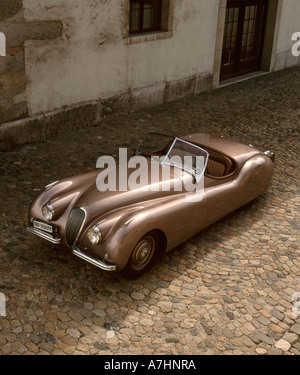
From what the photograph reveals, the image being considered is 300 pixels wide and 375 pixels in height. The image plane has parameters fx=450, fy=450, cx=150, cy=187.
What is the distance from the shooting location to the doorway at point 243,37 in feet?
Result: 41.1

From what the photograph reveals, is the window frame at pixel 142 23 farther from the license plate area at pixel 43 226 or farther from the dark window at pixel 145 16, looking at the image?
the license plate area at pixel 43 226

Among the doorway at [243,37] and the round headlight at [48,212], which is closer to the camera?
the round headlight at [48,212]

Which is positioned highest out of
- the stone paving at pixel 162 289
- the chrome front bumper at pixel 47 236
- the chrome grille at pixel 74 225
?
the chrome grille at pixel 74 225

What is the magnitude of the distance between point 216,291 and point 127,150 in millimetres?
3841

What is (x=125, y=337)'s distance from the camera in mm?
4102

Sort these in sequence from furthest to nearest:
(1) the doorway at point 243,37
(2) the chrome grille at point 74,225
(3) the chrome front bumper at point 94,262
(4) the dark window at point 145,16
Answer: (1) the doorway at point 243,37 < (4) the dark window at point 145,16 < (2) the chrome grille at point 74,225 < (3) the chrome front bumper at point 94,262

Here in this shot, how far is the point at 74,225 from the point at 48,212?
39 centimetres

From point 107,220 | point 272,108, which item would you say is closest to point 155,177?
point 107,220

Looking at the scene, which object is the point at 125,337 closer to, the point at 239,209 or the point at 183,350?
the point at 183,350

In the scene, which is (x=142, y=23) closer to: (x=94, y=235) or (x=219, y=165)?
(x=219, y=165)

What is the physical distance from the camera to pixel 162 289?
476 centimetres

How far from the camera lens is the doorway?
1252 centimetres

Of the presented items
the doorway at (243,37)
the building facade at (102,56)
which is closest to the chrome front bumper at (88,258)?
the building facade at (102,56)

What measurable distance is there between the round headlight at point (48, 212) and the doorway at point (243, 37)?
30.1 ft
